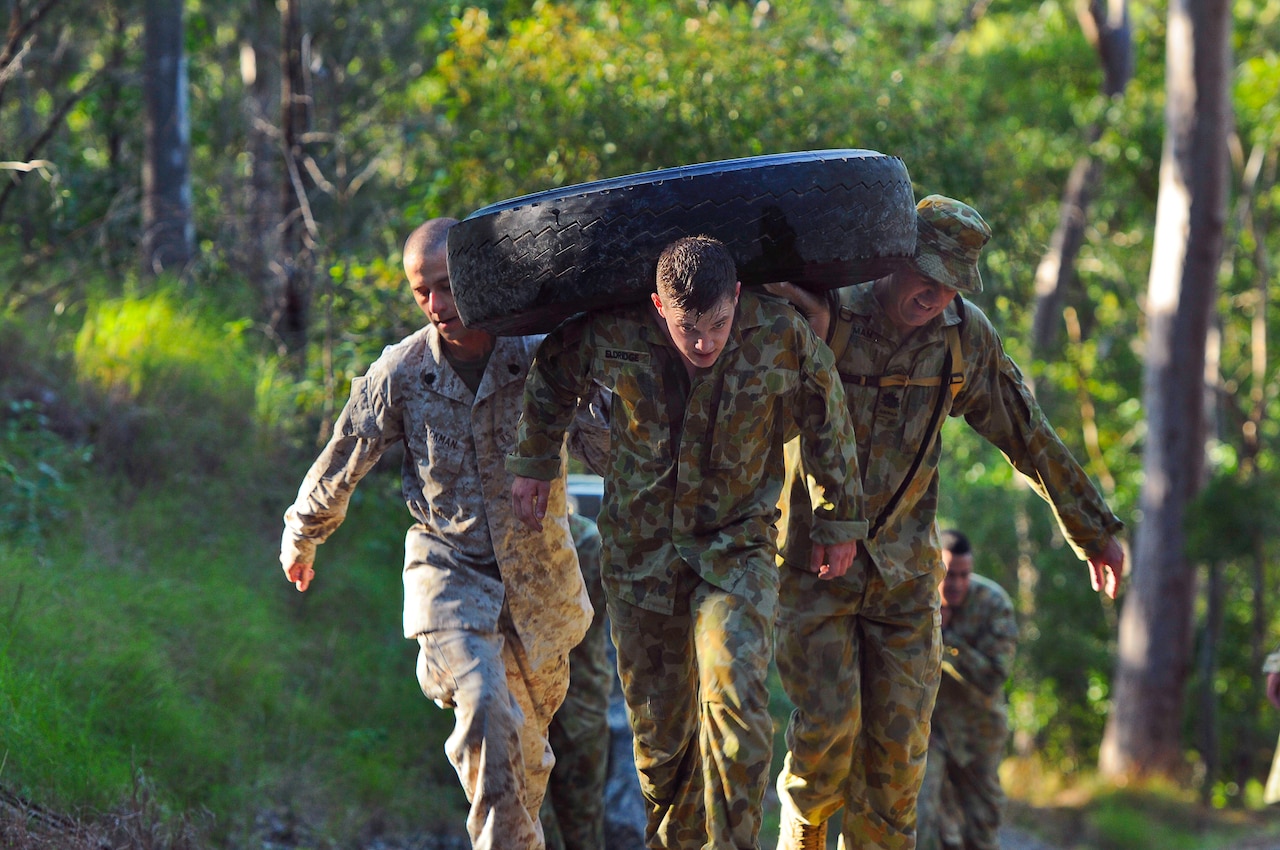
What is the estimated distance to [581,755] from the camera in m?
5.79

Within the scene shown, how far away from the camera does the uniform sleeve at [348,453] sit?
179 inches

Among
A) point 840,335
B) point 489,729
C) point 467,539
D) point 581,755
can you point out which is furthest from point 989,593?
point 489,729

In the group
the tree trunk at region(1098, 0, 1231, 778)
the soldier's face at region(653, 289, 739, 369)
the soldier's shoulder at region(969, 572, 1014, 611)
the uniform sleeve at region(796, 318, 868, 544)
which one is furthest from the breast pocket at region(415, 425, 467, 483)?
the tree trunk at region(1098, 0, 1231, 778)

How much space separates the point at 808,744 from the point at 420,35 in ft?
48.1

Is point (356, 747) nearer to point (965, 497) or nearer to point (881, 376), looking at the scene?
point (881, 376)

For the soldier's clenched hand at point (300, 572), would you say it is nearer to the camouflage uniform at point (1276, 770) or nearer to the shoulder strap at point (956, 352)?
the shoulder strap at point (956, 352)

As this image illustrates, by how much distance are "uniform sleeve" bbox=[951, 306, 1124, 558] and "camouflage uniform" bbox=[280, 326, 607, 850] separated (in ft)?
4.14

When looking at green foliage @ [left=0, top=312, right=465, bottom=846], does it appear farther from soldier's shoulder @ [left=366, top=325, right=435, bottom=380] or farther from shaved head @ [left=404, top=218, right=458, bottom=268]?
shaved head @ [left=404, top=218, right=458, bottom=268]

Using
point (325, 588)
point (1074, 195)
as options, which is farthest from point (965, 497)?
point (325, 588)

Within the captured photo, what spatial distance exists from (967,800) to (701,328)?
5.27 metres

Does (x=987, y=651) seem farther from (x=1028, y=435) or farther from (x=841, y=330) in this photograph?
(x=841, y=330)

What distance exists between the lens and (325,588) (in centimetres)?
891

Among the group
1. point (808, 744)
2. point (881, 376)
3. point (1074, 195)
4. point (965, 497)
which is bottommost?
point (965, 497)

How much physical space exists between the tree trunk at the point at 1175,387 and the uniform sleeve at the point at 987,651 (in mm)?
8896
